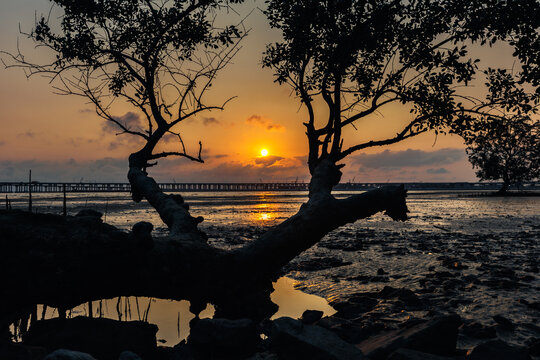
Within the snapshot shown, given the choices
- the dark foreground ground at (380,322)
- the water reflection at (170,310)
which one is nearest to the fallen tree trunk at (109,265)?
the dark foreground ground at (380,322)

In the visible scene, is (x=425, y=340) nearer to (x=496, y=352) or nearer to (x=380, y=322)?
(x=496, y=352)

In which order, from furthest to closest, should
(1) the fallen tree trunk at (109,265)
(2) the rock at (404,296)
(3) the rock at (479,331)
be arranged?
(2) the rock at (404,296)
(3) the rock at (479,331)
(1) the fallen tree trunk at (109,265)

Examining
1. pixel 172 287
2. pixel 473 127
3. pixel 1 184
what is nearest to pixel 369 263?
pixel 473 127

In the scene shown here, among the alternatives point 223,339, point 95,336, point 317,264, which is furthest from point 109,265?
point 317,264

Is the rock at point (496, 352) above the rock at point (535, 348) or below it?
above

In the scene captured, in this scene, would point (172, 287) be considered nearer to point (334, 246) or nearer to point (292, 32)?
point (292, 32)

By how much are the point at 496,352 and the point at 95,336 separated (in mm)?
3642

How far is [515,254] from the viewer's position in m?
9.19

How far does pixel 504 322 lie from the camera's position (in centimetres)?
451

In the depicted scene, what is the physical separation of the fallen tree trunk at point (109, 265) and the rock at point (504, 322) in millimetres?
2715

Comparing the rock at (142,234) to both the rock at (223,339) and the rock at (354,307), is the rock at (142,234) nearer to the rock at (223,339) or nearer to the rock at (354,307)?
the rock at (223,339)

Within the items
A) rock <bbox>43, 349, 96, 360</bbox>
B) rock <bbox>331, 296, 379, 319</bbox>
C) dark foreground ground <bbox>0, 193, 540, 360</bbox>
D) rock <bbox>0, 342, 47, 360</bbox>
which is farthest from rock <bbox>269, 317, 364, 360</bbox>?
rock <bbox>0, 342, 47, 360</bbox>

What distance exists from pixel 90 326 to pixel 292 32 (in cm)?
666

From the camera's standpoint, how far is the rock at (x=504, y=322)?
14.5 ft
